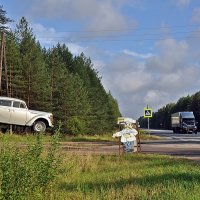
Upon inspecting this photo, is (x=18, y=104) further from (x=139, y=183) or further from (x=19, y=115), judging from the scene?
(x=139, y=183)

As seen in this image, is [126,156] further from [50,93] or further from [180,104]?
[180,104]

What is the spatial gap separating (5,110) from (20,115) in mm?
1154

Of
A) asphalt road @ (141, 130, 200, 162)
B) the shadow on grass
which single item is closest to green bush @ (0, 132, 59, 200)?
the shadow on grass

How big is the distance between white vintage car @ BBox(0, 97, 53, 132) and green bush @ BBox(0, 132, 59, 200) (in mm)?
20829

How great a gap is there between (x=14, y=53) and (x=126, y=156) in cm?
2949

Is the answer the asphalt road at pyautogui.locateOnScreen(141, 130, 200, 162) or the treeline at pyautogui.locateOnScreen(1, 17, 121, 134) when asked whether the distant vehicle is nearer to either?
the treeline at pyautogui.locateOnScreen(1, 17, 121, 134)

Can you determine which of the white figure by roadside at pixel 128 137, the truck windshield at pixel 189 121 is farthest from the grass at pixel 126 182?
the truck windshield at pixel 189 121

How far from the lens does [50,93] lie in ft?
154

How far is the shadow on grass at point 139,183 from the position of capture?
9.76 metres

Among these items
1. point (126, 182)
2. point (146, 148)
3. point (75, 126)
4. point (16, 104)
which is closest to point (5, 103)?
point (16, 104)

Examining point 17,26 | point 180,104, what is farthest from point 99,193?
point 180,104

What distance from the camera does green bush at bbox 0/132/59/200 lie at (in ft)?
23.7

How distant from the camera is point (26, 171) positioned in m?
7.53

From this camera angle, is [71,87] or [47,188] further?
[71,87]
